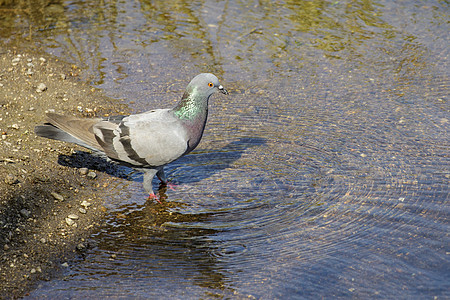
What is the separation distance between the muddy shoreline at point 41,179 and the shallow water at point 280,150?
204 mm

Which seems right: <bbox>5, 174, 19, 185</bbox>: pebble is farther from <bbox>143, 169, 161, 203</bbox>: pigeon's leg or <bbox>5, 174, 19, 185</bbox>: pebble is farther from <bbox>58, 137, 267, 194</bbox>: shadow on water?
<bbox>143, 169, 161, 203</bbox>: pigeon's leg

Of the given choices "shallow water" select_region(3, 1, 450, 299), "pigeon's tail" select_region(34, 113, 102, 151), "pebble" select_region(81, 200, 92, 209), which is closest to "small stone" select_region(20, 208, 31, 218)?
"pebble" select_region(81, 200, 92, 209)

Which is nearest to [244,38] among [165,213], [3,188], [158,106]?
[158,106]

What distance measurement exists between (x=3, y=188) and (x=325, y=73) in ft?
15.3

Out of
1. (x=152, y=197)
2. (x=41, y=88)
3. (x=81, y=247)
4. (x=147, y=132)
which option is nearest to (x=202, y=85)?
(x=147, y=132)

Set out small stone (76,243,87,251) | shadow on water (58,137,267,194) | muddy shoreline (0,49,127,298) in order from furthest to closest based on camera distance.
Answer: shadow on water (58,137,267,194)
small stone (76,243,87,251)
muddy shoreline (0,49,127,298)

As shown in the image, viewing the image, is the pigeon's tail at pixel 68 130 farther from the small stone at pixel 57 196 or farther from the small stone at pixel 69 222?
the small stone at pixel 69 222

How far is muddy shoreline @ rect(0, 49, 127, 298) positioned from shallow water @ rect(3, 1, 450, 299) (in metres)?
0.20

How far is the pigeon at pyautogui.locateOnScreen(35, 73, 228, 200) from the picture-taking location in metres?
5.15

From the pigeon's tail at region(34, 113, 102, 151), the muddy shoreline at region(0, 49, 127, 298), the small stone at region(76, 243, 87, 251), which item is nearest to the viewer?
the muddy shoreline at region(0, 49, 127, 298)

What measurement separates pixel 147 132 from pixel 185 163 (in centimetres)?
88

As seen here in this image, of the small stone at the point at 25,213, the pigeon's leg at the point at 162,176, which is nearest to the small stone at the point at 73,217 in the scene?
the small stone at the point at 25,213

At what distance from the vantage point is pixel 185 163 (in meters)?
5.95

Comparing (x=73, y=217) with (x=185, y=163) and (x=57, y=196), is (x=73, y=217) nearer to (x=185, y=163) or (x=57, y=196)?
(x=57, y=196)
